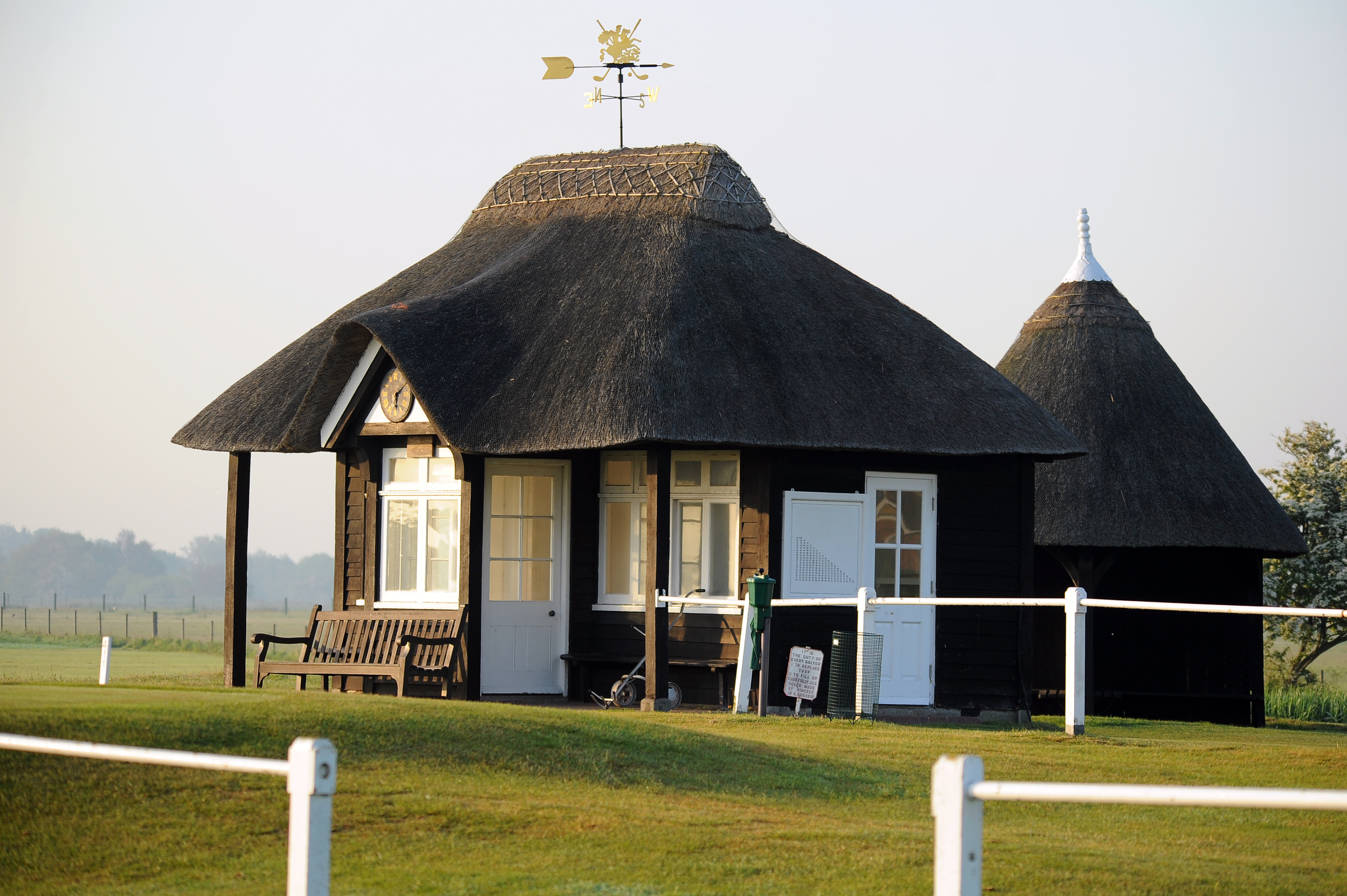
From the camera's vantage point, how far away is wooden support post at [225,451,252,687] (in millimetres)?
17281

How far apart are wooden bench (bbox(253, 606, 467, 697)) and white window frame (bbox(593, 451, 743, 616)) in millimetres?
1607

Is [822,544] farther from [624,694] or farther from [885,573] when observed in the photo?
[624,694]

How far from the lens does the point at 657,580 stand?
1442cm

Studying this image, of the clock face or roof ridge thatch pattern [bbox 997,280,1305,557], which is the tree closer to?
roof ridge thatch pattern [bbox 997,280,1305,557]

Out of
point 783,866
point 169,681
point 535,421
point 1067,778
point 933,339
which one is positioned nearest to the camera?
point 783,866

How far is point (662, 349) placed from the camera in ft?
49.3

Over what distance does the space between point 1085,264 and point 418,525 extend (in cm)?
1219

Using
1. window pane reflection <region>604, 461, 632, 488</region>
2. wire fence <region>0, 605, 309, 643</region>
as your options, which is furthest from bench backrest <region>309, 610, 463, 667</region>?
wire fence <region>0, 605, 309, 643</region>

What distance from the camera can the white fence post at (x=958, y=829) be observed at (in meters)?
4.46

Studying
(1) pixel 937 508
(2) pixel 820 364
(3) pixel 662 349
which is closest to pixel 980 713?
(1) pixel 937 508

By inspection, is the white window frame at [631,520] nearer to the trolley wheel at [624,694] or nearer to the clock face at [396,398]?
the trolley wheel at [624,694]

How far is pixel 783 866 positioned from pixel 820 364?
9.02 meters

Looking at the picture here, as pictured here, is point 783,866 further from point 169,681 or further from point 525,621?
→ point 169,681

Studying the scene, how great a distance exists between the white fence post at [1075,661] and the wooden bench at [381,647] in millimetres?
5652
